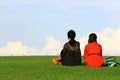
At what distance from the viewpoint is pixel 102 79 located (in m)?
13.9

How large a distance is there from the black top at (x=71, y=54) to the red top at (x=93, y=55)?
48 centimetres

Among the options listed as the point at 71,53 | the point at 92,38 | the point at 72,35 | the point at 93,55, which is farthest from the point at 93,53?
the point at 72,35

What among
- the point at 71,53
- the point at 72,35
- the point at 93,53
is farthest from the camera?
the point at 71,53

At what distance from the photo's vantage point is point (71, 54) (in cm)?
1953

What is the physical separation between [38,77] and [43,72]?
5.62 feet

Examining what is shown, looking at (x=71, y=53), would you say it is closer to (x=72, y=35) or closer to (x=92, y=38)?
(x=72, y=35)

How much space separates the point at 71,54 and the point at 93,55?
100cm

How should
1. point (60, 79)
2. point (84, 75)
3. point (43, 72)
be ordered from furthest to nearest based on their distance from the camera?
point (43, 72), point (84, 75), point (60, 79)

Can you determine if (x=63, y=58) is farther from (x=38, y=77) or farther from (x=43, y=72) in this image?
(x=38, y=77)

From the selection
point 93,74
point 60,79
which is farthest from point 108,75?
point 60,79

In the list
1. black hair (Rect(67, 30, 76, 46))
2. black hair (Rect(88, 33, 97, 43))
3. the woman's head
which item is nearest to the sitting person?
black hair (Rect(67, 30, 76, 46))

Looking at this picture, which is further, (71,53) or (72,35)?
(71,53)

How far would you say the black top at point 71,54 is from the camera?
19.5 m

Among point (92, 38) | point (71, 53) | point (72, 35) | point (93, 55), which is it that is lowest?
point (93, 55)
